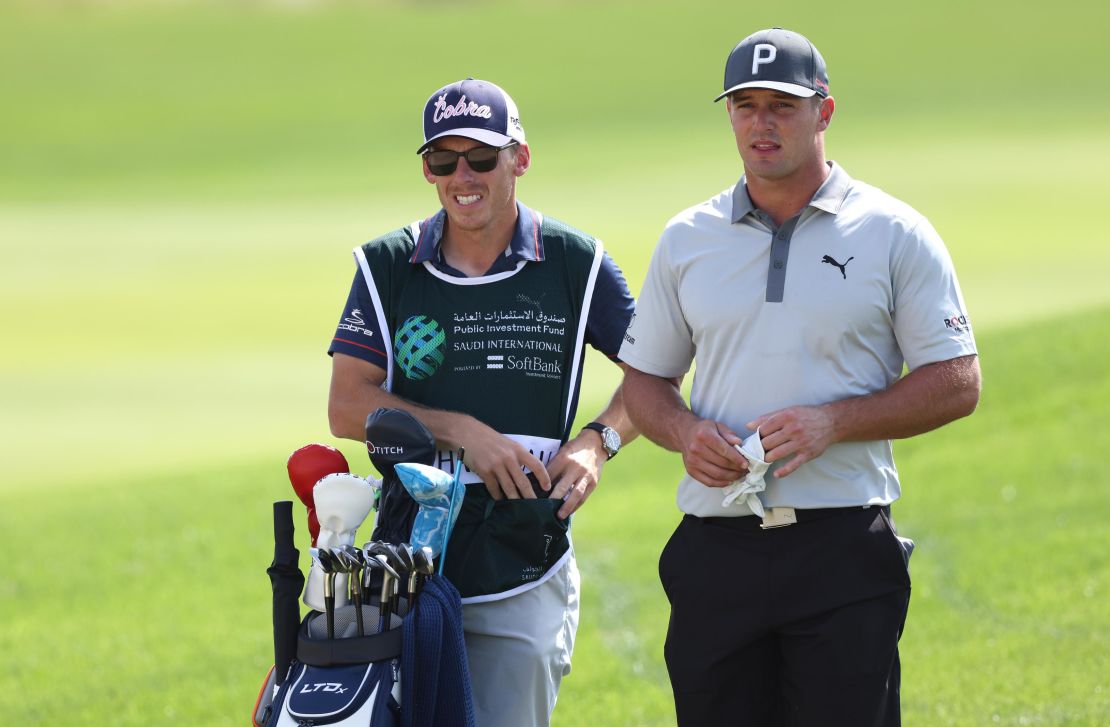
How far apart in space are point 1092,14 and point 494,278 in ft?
149

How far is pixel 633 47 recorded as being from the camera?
151ft

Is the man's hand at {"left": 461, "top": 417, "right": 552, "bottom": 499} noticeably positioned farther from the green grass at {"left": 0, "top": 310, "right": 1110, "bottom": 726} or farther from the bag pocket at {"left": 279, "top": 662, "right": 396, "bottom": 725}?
the green grass at {"left": 0, "top": 310, "right": 1110, "bottom": 726}

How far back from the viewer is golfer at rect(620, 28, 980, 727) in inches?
136

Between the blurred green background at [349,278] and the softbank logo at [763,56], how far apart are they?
2.55 metres

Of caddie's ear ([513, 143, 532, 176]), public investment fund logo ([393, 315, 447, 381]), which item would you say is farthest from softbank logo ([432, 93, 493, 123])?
public investment fund logo ([393, 315, 447, 381])

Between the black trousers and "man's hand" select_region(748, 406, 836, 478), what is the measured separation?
0.64 ft

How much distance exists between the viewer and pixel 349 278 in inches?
723

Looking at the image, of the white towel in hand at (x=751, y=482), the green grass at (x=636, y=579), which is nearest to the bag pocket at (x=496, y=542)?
the white towel in hand at (x=751, y=482)

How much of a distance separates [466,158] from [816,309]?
94 centimetres

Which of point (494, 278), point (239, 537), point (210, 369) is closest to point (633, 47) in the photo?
point (210, 369)

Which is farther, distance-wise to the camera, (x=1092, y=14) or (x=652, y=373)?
(x=1092, y=14)

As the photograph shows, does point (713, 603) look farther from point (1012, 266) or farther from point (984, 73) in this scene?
point (984, 73)

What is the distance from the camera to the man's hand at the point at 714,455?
346 cm

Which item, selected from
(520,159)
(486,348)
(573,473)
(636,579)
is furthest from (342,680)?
(636,579)
